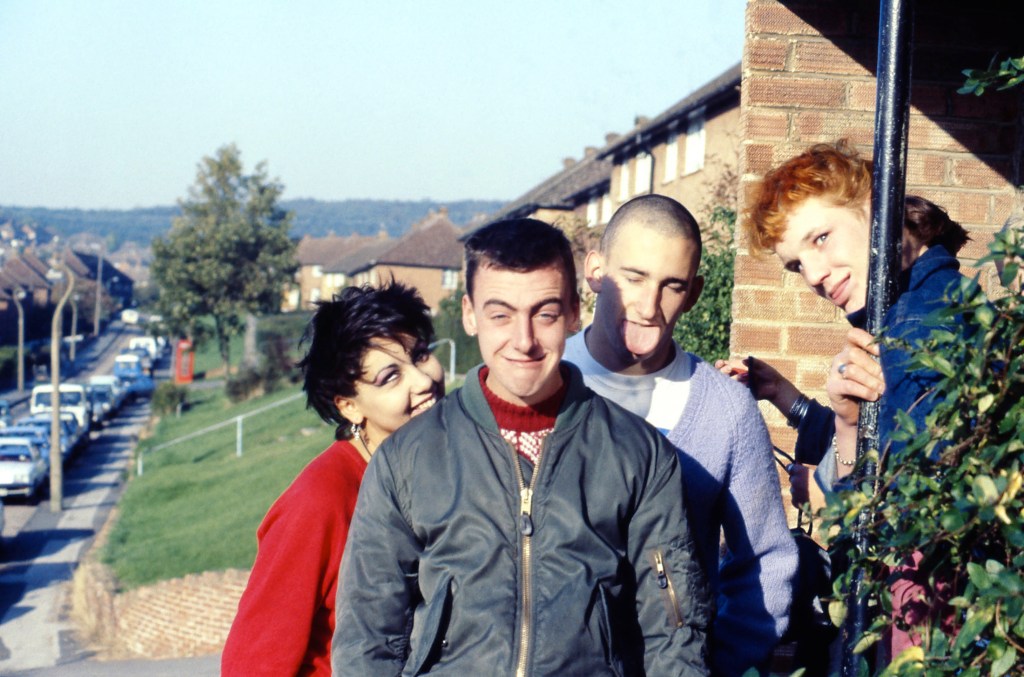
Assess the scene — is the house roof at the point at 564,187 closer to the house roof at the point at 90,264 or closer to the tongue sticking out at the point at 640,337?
the tongue sticking out at the point at 640,337

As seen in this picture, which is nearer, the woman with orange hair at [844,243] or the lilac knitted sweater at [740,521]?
the woman with orange hair at [844,243]

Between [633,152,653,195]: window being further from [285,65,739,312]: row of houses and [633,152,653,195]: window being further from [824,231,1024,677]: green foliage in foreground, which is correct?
[824,231,1024,677]: green foliage in foreground

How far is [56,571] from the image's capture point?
24.3 m

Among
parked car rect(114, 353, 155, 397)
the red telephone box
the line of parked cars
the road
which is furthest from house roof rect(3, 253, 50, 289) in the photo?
the road

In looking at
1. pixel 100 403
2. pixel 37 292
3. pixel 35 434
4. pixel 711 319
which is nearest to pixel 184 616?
pixel 711 319

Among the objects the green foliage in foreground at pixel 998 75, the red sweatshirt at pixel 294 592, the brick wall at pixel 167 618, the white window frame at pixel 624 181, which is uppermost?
the white window frame at pixel 624 181

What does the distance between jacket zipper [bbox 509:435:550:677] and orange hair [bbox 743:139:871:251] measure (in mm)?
894

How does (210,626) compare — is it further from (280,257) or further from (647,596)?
(280,257)

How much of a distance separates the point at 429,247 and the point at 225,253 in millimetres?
21326

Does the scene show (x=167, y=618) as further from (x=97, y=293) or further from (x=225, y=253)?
(x=97, y=293)

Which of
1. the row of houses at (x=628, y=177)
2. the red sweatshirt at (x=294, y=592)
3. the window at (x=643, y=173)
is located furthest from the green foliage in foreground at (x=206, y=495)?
the red sweatshirt at (x=294, y=592)

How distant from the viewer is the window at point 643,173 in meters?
33.4

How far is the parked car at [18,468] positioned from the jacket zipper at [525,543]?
33627 millimetres

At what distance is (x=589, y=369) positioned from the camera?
10.4 feet
